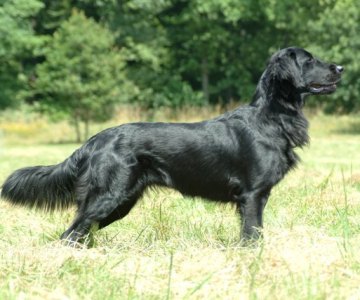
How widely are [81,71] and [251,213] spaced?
2218cm

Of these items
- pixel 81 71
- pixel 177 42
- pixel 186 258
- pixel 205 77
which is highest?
pixel 186 258

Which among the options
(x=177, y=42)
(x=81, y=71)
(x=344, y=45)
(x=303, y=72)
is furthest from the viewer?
(x=177, y=42)

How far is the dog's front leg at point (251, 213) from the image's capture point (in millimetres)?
4941

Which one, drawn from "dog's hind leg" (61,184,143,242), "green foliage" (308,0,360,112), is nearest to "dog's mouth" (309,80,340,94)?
"dog's hind leg" (61,184,143,242)

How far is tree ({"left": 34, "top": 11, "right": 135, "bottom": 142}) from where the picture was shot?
1030 inches

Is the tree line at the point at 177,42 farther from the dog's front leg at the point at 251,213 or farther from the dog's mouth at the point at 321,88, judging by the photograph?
the dog's front leg at the point at 251,213

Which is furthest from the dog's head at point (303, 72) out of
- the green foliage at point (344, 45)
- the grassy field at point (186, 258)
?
the green foliage at point (344, 45)

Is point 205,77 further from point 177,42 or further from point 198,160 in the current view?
point 198,160

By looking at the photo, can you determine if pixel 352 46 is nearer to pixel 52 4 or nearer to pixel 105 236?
pixel 52 4

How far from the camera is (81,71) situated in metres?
26.3

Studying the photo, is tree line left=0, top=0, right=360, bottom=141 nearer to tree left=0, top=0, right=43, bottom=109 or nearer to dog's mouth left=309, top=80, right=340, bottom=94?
tree left=0, top=0, right=43, bottom=109

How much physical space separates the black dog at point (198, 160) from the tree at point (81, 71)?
2106 cm

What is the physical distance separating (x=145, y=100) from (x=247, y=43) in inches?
288

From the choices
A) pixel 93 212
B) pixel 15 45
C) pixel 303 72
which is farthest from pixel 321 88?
pixel 15 45
